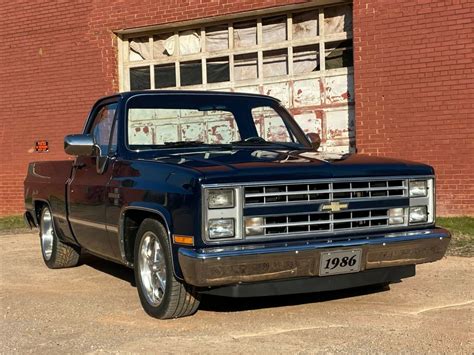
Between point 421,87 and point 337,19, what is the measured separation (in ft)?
6.31

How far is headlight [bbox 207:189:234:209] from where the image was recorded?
427 centimetres

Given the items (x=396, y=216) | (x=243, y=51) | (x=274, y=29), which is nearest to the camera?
(x=396, y=216)

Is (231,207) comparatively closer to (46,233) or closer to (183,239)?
(183,239)

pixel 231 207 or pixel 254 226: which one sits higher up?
pixel 231 207

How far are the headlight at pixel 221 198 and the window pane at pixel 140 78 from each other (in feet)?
27.6

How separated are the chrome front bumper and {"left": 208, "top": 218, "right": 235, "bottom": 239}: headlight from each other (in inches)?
3.5

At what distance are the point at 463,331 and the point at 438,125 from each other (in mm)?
5564

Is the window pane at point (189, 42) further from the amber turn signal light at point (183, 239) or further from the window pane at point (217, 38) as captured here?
the amber turn signal light at point (183, 239)

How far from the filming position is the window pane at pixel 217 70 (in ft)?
38.0

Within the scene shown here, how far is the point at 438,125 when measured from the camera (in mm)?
9484

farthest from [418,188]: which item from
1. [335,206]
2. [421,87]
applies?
[421,87]

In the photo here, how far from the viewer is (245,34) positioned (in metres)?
11.4

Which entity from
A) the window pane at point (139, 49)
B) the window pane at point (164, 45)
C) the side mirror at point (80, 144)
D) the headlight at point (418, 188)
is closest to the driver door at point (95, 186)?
the side mirror at point (80, 144)

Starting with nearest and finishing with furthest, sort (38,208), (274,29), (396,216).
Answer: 1. (396,216)
2. (38,208)
3. (274,29)
